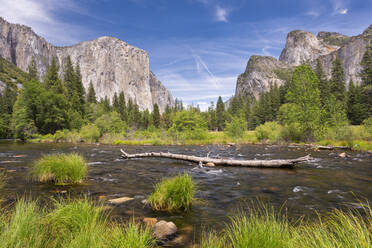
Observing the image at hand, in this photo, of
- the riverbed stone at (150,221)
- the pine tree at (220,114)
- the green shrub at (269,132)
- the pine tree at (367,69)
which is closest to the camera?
the riverbed stone at (150,221)

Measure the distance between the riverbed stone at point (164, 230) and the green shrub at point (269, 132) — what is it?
32.9m

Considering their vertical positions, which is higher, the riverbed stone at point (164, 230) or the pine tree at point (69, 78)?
the pine tree at point (69, 78)

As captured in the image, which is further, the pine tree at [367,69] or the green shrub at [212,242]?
the pine tree at [367,69]

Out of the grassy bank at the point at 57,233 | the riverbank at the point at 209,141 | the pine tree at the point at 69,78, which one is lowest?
the riverbank at the point at 209,141

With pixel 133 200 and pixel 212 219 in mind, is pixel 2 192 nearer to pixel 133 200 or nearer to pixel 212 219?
pixel 133 200

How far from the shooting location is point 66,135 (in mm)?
45406

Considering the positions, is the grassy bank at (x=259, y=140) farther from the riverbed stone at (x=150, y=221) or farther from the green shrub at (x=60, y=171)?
the green shrub at (x=60, y=171)

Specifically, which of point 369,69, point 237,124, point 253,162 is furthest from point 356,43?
point 253,162

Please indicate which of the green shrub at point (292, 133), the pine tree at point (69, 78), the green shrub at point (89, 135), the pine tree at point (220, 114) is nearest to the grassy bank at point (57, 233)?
the green shrub at point (292, 133)

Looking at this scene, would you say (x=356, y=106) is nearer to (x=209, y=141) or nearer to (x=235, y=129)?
(x=235, y=129)

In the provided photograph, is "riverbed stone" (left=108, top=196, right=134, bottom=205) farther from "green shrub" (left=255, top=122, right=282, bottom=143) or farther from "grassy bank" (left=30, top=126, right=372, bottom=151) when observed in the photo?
"green shrub" (left=255, top=122, right=282, bottom=143)

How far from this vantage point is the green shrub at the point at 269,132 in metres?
33.9

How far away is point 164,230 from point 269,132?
118ft

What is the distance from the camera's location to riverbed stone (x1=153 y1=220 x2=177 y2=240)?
413 centimetres
